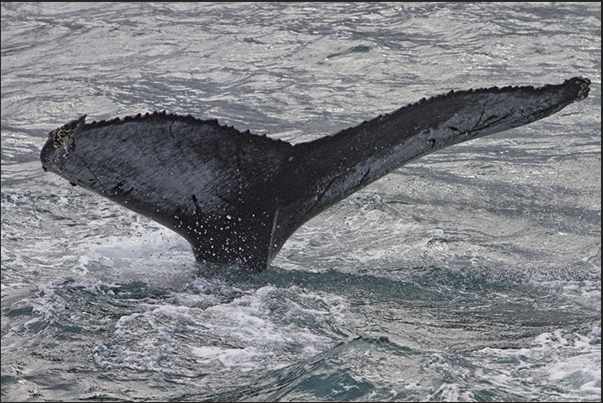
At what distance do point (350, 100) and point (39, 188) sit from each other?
5.02 meters

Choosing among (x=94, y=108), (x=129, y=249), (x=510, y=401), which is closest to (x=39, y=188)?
(x=129, y=249)

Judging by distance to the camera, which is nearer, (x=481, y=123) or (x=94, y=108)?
(x=481, y=123)

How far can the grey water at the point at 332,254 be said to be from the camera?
159 inches

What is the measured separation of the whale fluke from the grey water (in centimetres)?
47

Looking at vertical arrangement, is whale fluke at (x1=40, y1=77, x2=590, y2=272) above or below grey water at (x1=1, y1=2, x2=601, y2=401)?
above

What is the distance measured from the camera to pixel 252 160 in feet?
15.9

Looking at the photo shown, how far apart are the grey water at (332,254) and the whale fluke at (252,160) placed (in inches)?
18.3

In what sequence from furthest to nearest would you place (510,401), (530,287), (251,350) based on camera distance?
1. (530,287)
2. (251,350)
3. (510,401)

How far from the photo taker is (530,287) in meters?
5.54

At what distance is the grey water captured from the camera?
4039 mm

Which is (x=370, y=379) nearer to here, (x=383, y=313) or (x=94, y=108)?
(x=383, y=313)

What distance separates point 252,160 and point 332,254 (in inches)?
71.9

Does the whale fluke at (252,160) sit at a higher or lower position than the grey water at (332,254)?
higher

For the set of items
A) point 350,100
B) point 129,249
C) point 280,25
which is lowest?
point 129,249
